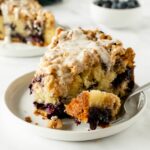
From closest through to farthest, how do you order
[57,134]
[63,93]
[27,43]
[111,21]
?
1. [57,134]
2. [63,93]
3. [27,43]
4. [111,21]

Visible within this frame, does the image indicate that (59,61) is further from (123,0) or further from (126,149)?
(123,0)

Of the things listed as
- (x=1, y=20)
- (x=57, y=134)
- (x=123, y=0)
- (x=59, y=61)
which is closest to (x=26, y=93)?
(x=59, y=61)

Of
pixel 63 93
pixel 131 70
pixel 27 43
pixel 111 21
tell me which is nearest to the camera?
pixel 63 93

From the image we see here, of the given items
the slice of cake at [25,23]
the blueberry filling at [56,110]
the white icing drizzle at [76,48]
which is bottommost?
the slice of cake at [25,23]

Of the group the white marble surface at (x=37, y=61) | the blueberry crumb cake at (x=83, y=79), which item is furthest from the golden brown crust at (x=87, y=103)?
the white marble surface at (x=37, y=61)

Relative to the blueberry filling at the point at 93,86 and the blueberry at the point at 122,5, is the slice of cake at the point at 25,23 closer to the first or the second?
the blueberry at the point at 122,5
